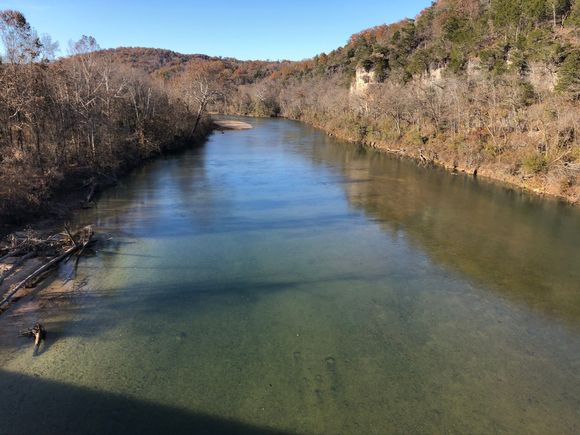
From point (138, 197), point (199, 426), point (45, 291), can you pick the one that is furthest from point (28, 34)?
point (199, 426)

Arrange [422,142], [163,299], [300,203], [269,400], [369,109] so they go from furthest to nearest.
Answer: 1. [369,109]
2. [422,142]
3. [300,203]
4. [163,299]
5. [269,400]

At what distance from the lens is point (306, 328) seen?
9.97m

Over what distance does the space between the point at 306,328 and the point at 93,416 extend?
480cm

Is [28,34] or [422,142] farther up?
[28,34]

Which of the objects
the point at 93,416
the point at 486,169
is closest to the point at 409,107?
the point at 486,169

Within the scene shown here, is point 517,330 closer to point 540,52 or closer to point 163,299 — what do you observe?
point 163,299

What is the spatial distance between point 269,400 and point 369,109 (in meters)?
45.7

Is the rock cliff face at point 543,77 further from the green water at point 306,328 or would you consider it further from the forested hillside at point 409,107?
the green water at point 306,328

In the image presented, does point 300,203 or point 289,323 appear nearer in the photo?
point 289,323

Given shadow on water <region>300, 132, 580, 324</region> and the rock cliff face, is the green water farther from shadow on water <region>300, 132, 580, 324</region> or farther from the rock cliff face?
the rock cliff face

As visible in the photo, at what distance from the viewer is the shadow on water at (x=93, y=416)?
702cm

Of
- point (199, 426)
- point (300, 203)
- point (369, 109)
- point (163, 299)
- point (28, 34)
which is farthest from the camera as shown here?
point (369, 109)

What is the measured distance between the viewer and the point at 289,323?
33.3 ft

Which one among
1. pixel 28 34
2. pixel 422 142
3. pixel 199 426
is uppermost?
pixel 28 34
